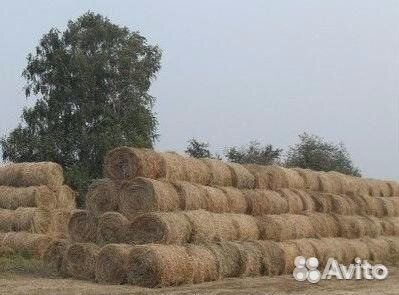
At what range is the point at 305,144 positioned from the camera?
4331 cm

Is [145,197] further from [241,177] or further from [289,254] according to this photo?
[289,254]

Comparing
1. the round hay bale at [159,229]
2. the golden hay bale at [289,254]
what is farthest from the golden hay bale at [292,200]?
the round hay bale at [159,229]

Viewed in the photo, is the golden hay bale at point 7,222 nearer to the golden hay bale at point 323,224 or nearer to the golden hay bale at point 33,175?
the golden hay bale at point 33,175

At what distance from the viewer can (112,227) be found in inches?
553

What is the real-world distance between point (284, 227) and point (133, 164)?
13.7 ft

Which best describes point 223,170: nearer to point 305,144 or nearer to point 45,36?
point 45,36

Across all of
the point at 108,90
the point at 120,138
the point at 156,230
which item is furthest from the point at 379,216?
the point at 108,90

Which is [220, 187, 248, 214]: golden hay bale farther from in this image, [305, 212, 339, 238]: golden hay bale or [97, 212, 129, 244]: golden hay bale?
[97, 212, 129, 244]: golden hay bale

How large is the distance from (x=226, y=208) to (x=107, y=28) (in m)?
20.7

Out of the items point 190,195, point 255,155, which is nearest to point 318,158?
point 255,155

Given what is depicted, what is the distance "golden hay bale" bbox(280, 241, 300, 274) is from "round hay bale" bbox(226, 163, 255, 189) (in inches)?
63.5

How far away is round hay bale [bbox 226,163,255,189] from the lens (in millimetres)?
16756

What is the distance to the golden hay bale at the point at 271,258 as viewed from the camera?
1524 centimetres

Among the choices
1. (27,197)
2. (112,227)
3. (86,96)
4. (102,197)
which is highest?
(86,96)
